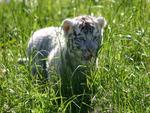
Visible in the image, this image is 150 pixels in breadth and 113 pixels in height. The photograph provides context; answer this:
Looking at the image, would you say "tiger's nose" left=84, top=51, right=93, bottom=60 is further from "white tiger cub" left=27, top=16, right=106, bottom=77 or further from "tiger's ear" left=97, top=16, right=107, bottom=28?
"tiger's ear" left=97, top=16, right=107, bottom=28

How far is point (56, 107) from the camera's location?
5.91m

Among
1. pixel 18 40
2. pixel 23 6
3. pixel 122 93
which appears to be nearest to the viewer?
pixel 122 93

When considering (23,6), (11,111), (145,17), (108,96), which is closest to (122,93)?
(108,96)

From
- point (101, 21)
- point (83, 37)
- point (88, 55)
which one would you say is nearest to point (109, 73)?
point (88, 55)

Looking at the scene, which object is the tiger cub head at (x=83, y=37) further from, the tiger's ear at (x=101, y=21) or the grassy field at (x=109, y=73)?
the grassy field at (x=109, y=73)

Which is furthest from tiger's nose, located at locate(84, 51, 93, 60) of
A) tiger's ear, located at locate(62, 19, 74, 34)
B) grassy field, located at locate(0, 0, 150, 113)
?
tiger's ear, located at locate(62, 19, 74, 34)

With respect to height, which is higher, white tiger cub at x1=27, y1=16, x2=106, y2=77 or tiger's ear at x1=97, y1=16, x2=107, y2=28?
tiger's ear at x1=97, y1=16, x2=107, y2=28

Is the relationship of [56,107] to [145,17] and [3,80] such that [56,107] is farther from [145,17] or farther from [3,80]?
[145,17]

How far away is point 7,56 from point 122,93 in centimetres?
159

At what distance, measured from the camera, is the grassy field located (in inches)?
229

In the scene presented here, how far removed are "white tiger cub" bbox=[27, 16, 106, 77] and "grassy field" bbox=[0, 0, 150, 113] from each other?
0.48ft

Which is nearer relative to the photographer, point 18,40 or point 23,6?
point 18,40

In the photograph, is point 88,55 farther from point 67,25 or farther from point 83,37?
point 67,25

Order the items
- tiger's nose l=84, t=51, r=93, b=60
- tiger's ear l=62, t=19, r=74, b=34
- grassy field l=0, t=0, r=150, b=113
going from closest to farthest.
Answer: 1. grassy field l=0, t=0, r=150, b=113
2. tiger's nose l=84, t=51, r=93, b=60
3. tiger's ear l=62, t=19, r=74, b=34
